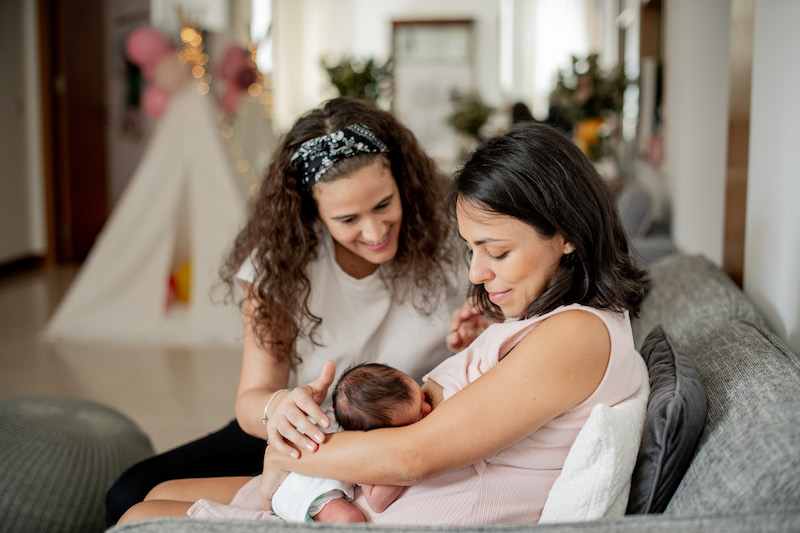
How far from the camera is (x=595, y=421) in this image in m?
1.14

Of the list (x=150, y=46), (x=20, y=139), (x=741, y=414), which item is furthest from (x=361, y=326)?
(x=20, y=139)

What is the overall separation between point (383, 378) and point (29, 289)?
5.52 metres

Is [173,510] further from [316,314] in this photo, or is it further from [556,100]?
[556,100]

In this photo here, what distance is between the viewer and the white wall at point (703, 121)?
307 cm

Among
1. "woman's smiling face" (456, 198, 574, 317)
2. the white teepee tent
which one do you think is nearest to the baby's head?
"woman's smiling face" (456, 198, 574, 317)

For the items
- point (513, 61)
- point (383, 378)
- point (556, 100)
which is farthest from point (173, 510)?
point (513, 61)

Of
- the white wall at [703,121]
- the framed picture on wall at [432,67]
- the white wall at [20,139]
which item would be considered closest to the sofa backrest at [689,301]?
the white wall at [703,121]

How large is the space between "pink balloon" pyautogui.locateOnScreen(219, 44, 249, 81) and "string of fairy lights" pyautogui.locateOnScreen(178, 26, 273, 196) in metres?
0.10

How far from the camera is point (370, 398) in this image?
1.35m

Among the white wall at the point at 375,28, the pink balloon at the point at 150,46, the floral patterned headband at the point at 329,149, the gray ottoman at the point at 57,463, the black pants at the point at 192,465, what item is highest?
the white wall at the point at 375,28

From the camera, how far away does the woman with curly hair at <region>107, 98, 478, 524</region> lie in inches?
68.9

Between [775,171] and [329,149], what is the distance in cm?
96

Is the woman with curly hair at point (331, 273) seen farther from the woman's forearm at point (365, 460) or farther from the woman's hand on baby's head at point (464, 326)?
the woman's forearm at point (365, 460)

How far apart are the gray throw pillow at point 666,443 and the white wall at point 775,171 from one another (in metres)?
0.44
